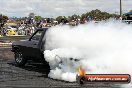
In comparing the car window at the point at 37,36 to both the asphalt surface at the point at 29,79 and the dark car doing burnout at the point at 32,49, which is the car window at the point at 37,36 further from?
the asphalt surface at the point at 29,79

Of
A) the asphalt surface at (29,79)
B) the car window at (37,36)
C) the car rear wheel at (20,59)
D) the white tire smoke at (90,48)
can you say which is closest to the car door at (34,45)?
the car window at (37,36)

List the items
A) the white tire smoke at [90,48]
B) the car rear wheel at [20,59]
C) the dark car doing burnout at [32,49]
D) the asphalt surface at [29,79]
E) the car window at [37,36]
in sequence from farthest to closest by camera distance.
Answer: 1. the car rear wheel at [20,59]
2. the car window at [37,36]
3. the dark car doing burnout at [32,49]
4. the asphalt surface at [29,79]
5. the white tire smoke at [90,48]

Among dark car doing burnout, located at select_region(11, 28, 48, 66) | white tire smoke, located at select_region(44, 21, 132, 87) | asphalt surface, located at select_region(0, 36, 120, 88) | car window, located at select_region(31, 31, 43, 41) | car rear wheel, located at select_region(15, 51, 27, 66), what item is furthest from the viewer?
car rear wheel, located at select_region(15, 51, 27, 66)

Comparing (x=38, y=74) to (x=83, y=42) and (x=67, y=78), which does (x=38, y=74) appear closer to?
(x=67, y=78)

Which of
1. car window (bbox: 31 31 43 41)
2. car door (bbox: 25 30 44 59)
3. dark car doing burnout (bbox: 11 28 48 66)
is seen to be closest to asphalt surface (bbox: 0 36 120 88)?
dark car doing burnout (bbox: 11 28 48 66)

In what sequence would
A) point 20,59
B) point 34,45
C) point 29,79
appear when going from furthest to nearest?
point 20,59, point 34,45, point 29,79

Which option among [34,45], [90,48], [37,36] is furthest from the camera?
[37,36]

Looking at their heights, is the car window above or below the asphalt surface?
above

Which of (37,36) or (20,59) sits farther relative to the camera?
(20,59)

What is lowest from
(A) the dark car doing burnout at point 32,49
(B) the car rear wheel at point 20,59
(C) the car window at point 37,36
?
(B) the car rear wheel at point 20,59

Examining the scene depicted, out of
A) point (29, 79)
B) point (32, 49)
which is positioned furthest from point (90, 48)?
point (32, 49)

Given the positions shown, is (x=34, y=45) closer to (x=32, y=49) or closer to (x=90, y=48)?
(x=32, y=49)

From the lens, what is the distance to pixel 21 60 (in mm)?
14797

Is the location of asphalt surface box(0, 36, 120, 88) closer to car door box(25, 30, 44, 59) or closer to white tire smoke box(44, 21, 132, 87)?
white tire smoke box(44, 21, 132, 87)
